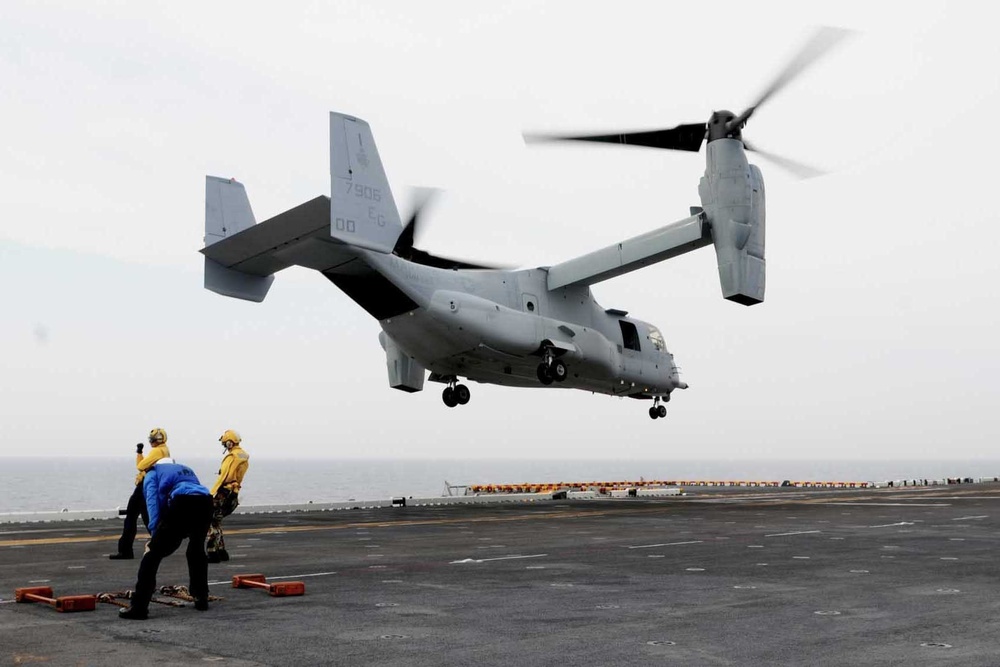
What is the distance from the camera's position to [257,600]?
33.2 feet

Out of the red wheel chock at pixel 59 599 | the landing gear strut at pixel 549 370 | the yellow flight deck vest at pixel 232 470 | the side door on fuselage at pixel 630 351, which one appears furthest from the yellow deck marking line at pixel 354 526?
the red wheel chock at pixel 59 599

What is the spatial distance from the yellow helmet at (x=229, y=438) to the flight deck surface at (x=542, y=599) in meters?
1.83

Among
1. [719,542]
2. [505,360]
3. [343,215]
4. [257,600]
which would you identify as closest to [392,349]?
[505,360]

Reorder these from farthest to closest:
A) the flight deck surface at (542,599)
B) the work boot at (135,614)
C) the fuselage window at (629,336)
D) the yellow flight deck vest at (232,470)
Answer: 1. the fuselage window at (629,336)
2. the yellow flight deck vest at (232,470)
3. the work boot at (135,614)
4. the flight deck surface at (542,599)

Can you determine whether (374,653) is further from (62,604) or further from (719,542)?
(719,542)

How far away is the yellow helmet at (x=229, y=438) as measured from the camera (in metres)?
14.1

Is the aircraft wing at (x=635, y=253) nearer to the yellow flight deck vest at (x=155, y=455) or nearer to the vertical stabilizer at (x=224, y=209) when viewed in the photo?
the vertical stabilizer at (x=224, y=209)

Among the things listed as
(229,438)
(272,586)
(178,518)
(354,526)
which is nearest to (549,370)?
(354,526)

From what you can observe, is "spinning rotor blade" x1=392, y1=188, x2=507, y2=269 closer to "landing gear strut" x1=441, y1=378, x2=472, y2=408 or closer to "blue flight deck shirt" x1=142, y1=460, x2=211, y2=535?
"landing gear strut" x1=441, y1=378, x2=472, y2=408

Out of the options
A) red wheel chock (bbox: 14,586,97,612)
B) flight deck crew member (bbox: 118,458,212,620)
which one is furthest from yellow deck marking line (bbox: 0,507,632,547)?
flight deck crew member (bbox: 118,458,212,620)

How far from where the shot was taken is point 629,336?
3569 centimetres

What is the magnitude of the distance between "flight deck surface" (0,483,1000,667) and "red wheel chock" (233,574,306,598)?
0.13 meters

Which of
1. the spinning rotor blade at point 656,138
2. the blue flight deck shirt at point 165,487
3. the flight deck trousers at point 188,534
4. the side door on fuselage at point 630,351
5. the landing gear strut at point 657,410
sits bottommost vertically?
the flight deck trousers at point 188,534

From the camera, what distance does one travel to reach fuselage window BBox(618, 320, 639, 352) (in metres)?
35.5
